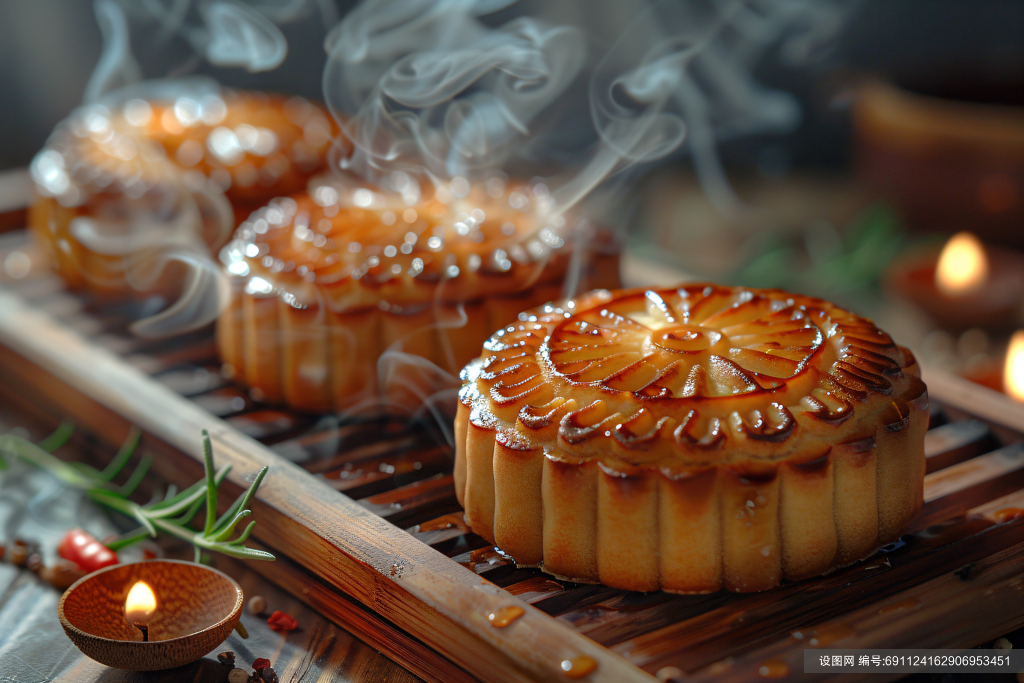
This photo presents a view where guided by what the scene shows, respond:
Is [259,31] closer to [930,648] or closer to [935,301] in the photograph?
[935,301]

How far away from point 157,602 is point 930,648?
1.15 meters

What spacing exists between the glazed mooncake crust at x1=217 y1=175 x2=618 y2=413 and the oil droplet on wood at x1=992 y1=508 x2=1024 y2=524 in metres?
1.02

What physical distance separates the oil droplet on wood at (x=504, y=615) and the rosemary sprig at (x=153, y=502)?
38 centimetres

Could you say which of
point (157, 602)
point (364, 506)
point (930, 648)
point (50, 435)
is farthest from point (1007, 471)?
point (50, 435)

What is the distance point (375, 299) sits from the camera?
6.93ft

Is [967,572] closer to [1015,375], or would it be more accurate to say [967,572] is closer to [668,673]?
[668,673]

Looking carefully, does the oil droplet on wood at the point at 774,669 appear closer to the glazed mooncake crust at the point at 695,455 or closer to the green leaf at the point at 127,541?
the glazed mooncake crust at the point at 695,455

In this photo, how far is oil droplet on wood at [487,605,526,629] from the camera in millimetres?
1336

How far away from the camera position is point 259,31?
3.44 metres

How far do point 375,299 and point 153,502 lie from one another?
0.60 meters

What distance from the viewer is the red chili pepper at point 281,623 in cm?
161

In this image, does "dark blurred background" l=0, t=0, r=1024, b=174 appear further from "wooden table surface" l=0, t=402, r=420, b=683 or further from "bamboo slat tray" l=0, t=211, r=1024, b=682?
"wooden table surface" l=0, t=402, r=420, b=683

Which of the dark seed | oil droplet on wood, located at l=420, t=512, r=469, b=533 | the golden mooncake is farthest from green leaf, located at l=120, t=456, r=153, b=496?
the dark seed

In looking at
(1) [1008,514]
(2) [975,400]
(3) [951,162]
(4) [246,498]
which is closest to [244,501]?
(4) [246,498]
